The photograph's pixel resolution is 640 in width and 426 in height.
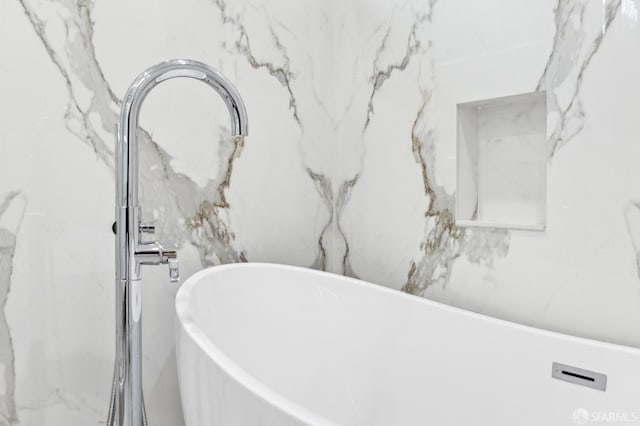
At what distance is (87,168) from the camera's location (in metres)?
1.33

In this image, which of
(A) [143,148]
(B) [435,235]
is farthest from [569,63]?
(A) [143,148]

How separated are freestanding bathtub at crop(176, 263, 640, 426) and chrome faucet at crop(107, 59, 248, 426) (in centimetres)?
11

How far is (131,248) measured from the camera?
90 cm

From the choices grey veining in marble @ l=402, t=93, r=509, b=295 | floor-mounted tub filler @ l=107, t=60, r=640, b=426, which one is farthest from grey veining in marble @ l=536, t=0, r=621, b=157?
floor-mounted tub filler @ l=107, t=60, r=640, b=426

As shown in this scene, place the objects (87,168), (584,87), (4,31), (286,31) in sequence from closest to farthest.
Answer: (584,87)
(4,31)
(87,168)
(286,31)

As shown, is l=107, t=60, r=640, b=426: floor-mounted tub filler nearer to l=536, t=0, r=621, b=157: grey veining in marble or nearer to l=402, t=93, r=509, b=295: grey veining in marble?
l=402, t=93, r=509, b=295: grey veining in marble

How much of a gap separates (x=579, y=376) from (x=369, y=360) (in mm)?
577

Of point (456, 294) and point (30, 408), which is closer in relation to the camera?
point (30, 408)

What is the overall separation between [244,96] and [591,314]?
124cm

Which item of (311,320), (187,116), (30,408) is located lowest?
(30,408)

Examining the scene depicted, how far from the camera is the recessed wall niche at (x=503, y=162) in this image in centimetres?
126

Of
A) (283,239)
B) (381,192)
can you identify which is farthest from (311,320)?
(381,192)

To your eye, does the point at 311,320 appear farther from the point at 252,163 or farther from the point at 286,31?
the point at 286,31

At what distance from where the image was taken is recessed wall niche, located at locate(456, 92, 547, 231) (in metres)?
1.26
